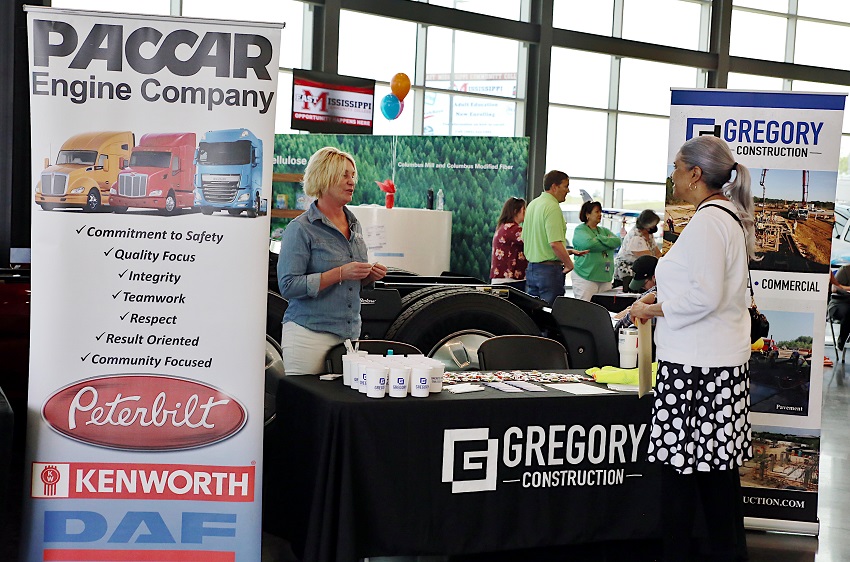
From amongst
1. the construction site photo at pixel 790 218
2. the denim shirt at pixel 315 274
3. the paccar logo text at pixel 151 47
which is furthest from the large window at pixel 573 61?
the paccar logo text at pixel 151 47

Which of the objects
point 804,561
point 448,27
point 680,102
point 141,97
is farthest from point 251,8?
point 804,561

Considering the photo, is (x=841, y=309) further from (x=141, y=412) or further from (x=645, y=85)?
(x=141, y=412)

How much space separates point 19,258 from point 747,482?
4.42 m

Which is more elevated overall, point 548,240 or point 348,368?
point 548,240

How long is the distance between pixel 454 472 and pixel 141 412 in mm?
1002

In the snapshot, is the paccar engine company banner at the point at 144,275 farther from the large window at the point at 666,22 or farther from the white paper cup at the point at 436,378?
the large window at the point at 666,22

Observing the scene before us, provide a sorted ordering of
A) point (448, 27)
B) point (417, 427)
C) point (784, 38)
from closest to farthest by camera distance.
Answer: point (417, 427) → point (448, 27) → point (784, 38)

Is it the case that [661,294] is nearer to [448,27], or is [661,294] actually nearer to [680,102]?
[680,102]

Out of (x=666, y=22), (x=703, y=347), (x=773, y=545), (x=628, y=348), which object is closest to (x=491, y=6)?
(x=666, y=22)

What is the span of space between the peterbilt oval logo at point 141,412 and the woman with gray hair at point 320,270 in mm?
699

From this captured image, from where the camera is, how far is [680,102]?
13.2ft

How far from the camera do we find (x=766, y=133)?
3963 millimetres

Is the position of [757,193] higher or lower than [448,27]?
lower

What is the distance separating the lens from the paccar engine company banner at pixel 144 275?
9.33ft
